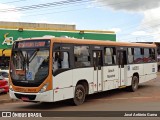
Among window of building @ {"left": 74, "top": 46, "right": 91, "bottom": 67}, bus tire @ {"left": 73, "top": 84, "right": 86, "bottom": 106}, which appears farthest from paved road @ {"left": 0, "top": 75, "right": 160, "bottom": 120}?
window of building @ {"left": 74, "top": 46, "right": 91, "bottom": 67}

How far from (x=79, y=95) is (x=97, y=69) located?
205cm

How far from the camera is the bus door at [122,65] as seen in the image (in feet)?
62.8

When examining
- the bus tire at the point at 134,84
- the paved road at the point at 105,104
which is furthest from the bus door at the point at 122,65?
the bus tire at the point at 134,84

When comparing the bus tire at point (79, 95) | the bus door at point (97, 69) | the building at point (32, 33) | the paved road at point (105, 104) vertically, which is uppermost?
the building at point (32, 33)

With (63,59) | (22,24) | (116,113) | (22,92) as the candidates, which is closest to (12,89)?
(22,92)

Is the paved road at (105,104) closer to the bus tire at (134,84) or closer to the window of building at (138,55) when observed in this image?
the bus tire at (134,84)

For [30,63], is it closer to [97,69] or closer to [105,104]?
[105,104]

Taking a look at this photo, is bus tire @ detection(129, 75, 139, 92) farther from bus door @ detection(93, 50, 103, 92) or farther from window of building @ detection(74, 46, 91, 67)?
window of building @ detection(74, 46, 91, 67)

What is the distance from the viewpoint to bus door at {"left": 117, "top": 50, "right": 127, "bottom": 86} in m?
19.2

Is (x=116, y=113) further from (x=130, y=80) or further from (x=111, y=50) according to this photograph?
(x=130, y=80)

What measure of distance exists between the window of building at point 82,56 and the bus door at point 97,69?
1.94ft

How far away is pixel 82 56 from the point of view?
16.0m

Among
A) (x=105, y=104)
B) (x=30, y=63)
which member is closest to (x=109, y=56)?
(x=105, y=104)

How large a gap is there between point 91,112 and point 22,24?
113 feet
